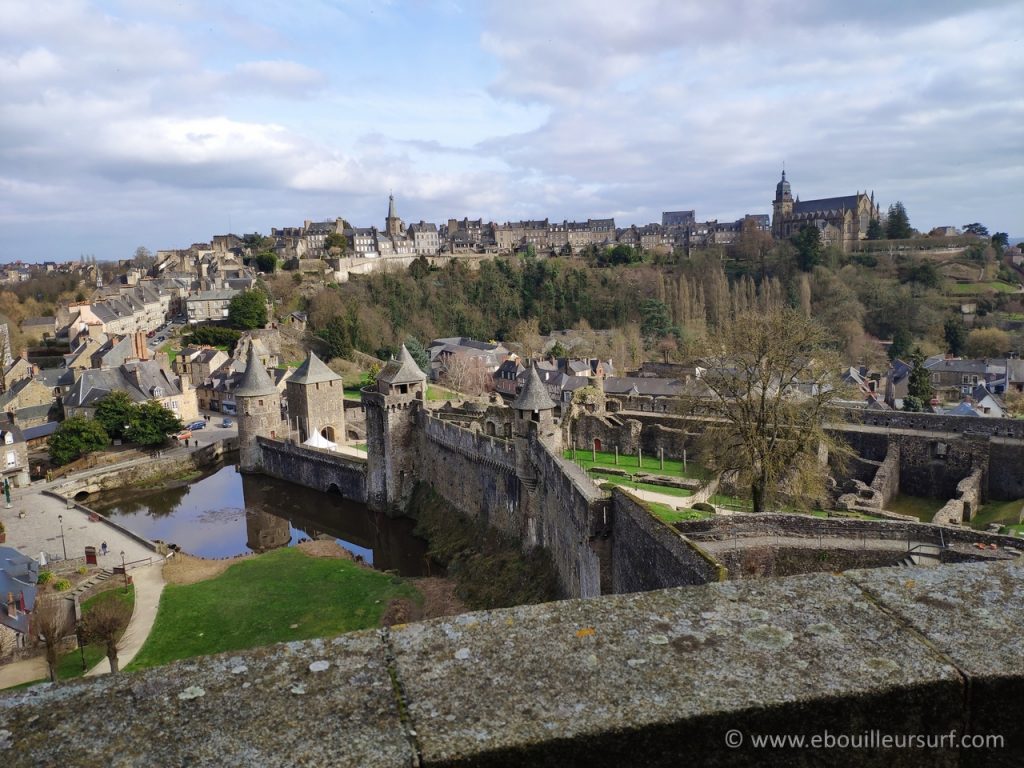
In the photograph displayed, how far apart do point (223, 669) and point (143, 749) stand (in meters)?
0.42

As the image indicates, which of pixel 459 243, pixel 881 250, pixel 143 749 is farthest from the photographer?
pixel 459 243

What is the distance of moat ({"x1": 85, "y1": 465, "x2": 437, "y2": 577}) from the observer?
32031mm

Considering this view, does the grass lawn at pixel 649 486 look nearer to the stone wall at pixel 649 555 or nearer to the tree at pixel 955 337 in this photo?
the stone wall at pixel 649 555

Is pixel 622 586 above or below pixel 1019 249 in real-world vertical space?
below

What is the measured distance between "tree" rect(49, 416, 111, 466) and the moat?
4712mm

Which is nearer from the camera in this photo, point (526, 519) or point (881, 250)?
point (526, 519)

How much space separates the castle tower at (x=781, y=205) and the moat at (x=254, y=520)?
8986 cm

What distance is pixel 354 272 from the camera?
91.9 m

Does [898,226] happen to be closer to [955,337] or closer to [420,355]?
[955,337]

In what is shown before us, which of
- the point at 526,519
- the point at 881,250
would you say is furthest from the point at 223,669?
the point at 881,250

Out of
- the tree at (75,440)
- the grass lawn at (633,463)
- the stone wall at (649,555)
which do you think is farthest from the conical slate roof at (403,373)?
the tree at (75,440)

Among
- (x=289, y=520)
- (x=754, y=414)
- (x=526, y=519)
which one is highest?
(x=754, y=414)

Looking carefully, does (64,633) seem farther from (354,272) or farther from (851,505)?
(354,272)

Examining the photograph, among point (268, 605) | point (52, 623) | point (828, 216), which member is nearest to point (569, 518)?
point (268, 605)
